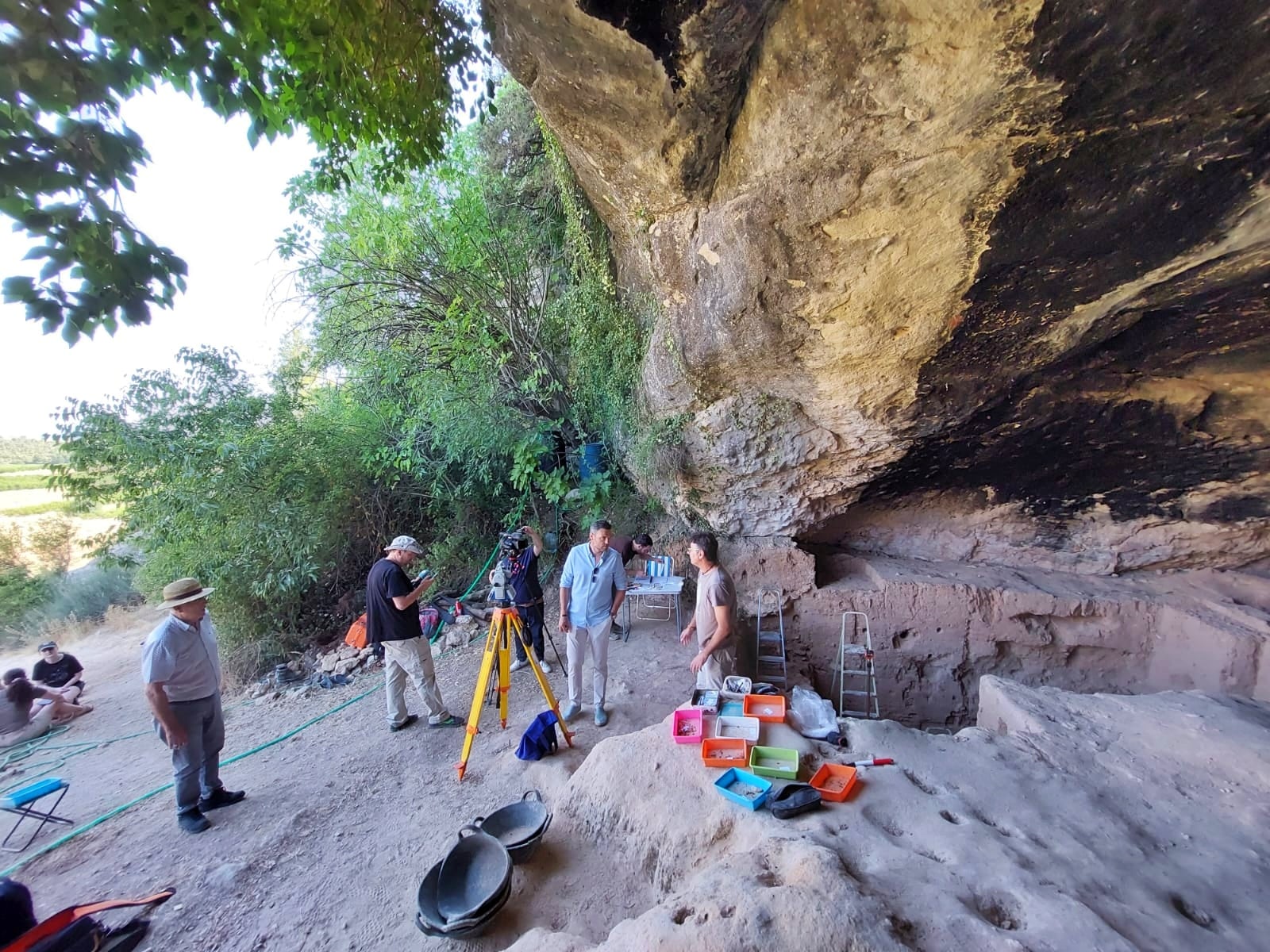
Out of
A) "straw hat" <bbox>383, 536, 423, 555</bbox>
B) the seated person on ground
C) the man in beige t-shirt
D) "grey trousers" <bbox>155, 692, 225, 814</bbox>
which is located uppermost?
"straw hat" <bbox>383, 536, 423, 555</bbox>

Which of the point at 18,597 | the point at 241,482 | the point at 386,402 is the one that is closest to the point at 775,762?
the point at 386,402

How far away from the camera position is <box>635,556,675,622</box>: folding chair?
6035 millimetres

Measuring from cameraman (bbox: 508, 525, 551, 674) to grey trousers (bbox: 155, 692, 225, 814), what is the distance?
6.77ft

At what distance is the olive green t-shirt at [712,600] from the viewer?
3.29 metres

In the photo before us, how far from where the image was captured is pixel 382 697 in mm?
4906

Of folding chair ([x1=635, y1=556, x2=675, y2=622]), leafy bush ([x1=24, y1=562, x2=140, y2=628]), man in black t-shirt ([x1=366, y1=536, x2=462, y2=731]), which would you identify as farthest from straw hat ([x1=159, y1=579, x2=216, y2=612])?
leafy bush ([x1=24, y1=562, x2=140, y2=628])

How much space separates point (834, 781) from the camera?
7.41 feet

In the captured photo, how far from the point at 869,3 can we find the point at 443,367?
213 inches

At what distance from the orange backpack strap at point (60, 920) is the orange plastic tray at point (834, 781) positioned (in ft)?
10.2

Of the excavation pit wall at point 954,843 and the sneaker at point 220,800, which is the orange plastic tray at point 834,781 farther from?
the sneaker at point 220,800

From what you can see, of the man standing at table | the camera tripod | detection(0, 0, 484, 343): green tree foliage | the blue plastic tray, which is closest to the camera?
detection(0, 0, 484, 343): green tree foliage

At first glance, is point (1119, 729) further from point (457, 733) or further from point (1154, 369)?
point (457, 733)

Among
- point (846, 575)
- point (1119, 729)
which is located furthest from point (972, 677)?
point (1119, 729)

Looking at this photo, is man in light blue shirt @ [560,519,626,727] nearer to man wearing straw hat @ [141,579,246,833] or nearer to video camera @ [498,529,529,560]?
video camera @ [498,529,529,560]
